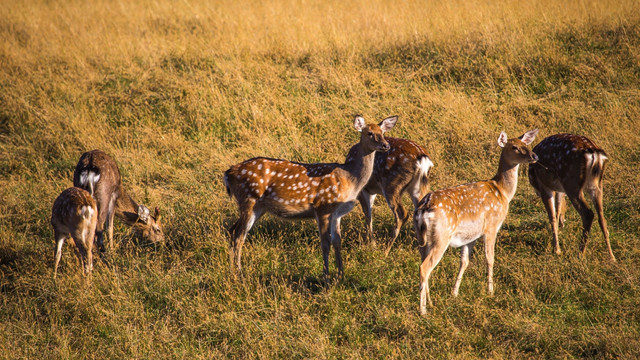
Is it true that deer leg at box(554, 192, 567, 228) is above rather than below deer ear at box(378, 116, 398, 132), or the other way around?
below

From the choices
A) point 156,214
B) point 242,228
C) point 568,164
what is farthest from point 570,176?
point 156,214

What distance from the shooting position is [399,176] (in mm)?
7469

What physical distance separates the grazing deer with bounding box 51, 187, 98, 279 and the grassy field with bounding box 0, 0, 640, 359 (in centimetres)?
21

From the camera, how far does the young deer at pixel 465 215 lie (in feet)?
18.4

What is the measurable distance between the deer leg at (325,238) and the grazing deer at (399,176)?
0.85m

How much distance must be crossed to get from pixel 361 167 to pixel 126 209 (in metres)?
3.36

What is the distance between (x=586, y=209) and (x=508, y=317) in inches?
75.6

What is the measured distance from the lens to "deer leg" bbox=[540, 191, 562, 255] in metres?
6.82

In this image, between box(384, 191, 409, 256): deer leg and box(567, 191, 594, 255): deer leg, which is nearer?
box(567, 191, 594, 255): deer leg

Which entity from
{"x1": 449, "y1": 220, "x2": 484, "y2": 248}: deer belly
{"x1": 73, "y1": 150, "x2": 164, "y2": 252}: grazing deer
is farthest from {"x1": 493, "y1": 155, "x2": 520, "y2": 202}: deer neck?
{"x1": 73, "y1": 150, "x2": 164, "y2": 252}: grazing deer

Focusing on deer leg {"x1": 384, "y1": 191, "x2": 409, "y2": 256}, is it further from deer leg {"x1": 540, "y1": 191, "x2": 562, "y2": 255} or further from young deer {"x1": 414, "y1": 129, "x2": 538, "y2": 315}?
deer leg {"x1": 540, "y1": 191, "x2": 562, "y2": 255}

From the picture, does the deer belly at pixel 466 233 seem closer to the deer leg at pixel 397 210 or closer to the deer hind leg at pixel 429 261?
the deer hind leg at pixel 429 261

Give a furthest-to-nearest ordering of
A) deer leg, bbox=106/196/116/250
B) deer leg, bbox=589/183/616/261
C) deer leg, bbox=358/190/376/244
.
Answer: deer leg, bbox=106/196/116/250
deer leg, bbox=358/190/376/244
deer leg, bbox=589/183/616/261

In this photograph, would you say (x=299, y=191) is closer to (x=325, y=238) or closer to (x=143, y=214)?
(x=325, y=238)
